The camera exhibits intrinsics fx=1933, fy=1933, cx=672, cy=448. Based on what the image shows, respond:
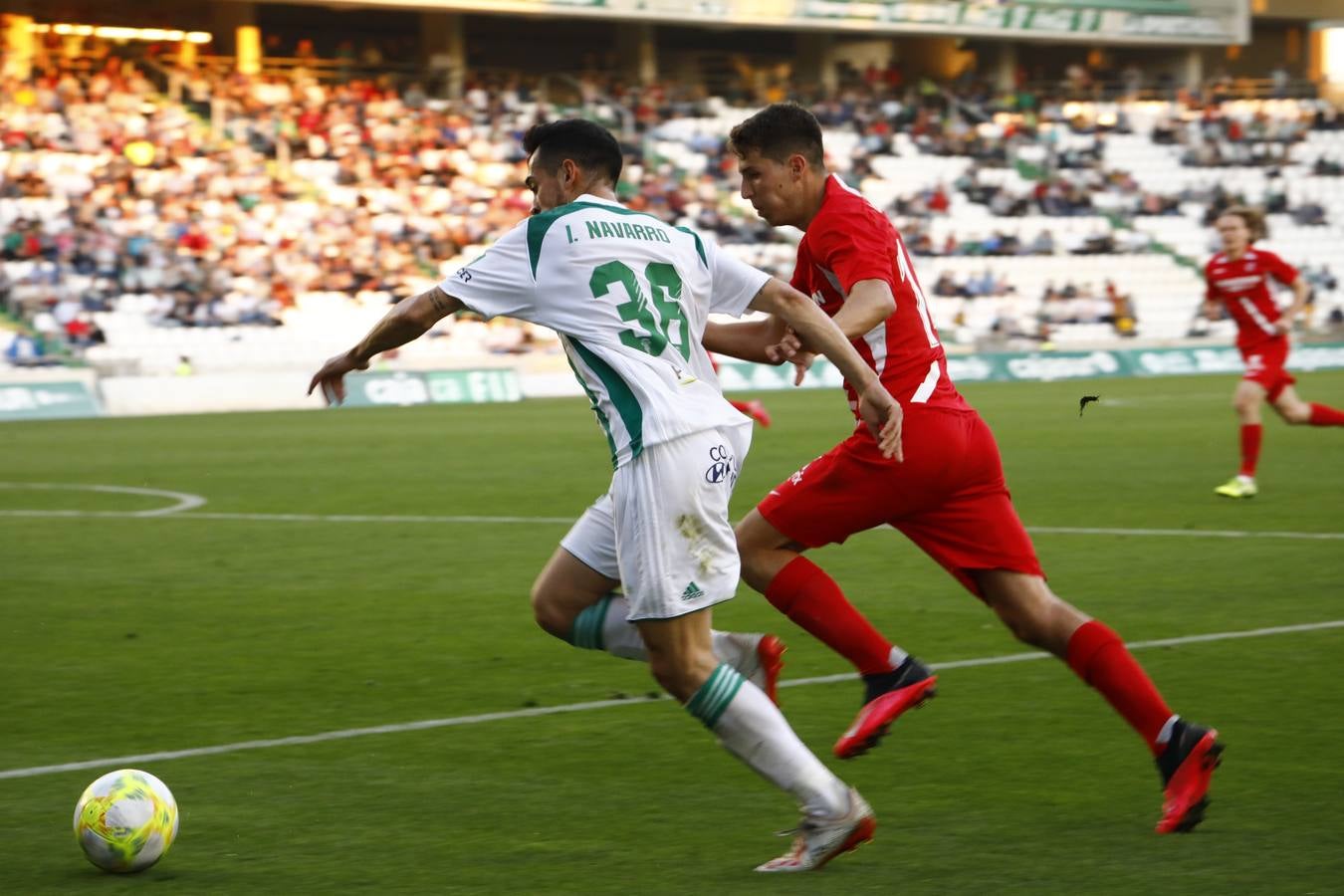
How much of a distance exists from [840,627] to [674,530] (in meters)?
1.28

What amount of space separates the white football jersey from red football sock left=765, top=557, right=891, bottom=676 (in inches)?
44.9

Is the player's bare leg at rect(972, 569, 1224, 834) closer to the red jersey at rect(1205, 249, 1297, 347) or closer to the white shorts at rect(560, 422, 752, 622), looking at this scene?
the white shorts at rect(560, 422, 752, 622)

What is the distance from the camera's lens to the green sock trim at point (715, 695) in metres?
4.74

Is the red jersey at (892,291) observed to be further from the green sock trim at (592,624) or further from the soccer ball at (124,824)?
the soccer ball at (124,824)

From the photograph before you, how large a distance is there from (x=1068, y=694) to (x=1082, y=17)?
47007mm

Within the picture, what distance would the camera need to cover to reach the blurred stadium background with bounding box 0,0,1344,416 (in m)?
31.9

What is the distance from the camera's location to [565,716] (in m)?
6.75

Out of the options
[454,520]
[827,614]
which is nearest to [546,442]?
[454,520]

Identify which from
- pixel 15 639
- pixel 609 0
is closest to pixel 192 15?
pixel 609 0

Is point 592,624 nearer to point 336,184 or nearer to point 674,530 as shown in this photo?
point 674,530

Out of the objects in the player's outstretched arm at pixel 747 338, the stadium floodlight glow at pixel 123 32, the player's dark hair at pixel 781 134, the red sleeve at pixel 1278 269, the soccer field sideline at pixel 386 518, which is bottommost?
the soccer field sideline at pixel 386 518

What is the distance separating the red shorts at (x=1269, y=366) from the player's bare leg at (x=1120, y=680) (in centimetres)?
955

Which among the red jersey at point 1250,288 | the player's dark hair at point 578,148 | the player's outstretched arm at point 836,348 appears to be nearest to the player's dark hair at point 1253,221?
the red jersey at point 1250,288

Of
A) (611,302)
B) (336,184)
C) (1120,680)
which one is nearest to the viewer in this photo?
(611,302)
